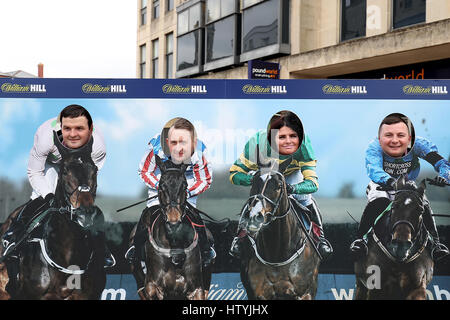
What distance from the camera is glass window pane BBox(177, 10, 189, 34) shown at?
19531 mm

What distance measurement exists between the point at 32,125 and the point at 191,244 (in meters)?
1.85

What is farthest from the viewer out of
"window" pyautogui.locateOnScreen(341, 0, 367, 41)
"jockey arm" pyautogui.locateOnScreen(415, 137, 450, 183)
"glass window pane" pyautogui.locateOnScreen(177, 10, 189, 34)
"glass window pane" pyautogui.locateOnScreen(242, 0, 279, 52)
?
"glass window pane" pyautogui.locateOnScreen(177, 10, 189, 34)

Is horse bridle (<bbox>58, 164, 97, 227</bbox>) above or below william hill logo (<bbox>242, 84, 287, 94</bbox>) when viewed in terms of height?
below

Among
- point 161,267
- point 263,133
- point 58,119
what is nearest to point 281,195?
point 263,133

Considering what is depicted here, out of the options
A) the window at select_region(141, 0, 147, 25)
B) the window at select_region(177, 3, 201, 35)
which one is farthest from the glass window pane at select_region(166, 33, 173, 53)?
the window at select_region(177, 3, 201, 35)

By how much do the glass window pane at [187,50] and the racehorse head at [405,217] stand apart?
1453 cm

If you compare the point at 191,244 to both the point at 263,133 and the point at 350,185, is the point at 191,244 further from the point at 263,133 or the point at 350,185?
the point at 350,185

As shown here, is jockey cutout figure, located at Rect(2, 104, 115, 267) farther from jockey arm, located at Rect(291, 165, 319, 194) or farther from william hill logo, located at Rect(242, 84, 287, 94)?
jockey arm, located at Rect(291, 165, 319, 194)

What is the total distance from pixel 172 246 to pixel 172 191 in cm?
51

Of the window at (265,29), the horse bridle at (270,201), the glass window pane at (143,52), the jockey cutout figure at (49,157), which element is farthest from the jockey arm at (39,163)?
the glass window pane at (143,52)

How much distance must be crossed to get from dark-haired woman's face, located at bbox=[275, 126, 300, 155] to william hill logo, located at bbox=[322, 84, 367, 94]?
502 mm

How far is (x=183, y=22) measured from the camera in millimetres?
19797

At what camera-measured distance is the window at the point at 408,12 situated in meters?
11.3

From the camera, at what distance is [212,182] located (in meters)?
4.91
